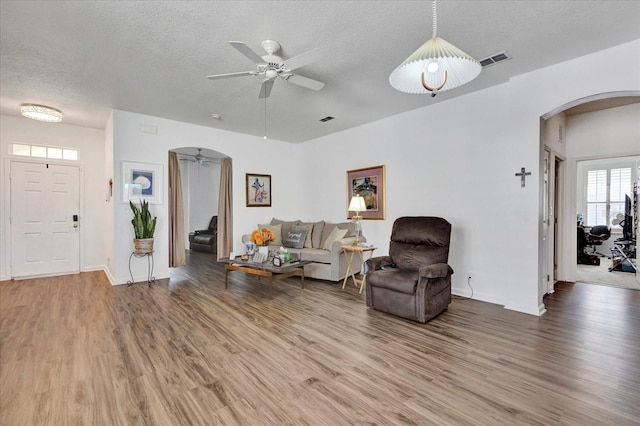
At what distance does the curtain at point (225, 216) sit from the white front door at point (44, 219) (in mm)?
2671

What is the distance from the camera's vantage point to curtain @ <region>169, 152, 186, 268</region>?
5.79 m

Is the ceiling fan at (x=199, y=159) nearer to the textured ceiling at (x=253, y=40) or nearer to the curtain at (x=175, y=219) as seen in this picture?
the curtain at (x=175, y=219)

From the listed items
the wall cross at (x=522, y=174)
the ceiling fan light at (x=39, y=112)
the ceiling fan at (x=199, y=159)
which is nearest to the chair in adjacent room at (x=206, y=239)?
the ceiling fan at (x=199, y=159)

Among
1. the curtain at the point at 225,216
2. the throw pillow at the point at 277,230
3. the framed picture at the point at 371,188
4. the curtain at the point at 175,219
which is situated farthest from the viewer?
the curtain at the point at 225,216

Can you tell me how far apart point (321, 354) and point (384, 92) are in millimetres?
3409

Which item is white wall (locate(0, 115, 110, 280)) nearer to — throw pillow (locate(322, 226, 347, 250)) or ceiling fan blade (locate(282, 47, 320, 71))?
throw pillow (locate(322, 226, 347, 250))

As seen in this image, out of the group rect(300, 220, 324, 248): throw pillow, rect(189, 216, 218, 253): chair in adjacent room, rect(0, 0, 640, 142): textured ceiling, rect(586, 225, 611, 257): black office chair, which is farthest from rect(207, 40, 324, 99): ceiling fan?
rect(586, 225, 611, 257): black office chair

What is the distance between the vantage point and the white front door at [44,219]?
5.11 metres

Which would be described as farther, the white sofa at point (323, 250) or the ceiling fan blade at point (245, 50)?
the white sofa at point (323, 250)

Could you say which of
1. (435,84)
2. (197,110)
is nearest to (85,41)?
(197,110)

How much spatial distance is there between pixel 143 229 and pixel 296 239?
2638 millimetres

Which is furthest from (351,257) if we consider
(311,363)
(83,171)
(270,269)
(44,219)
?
(44,219)

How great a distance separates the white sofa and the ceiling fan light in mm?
3634

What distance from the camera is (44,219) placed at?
5.32 m
